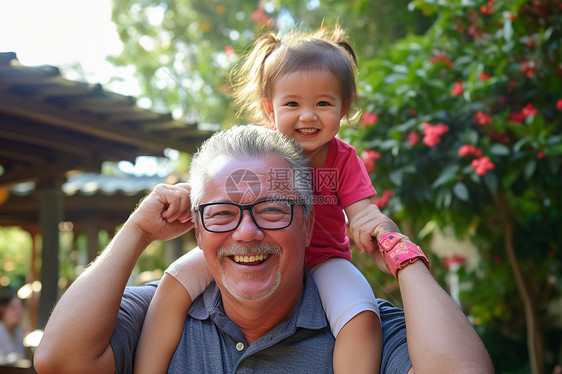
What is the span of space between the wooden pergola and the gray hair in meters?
1.57

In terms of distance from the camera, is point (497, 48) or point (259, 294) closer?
point (259, 294)

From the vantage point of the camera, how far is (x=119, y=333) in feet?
5.49

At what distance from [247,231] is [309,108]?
0.53 metres

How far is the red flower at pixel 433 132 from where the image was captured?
3.46 m

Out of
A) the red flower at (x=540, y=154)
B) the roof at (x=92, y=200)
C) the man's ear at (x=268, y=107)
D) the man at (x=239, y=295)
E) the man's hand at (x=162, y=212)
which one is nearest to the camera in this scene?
the man at (x=239, y=295)

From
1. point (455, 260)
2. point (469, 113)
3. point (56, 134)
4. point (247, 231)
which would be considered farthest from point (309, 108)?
point (455, 260)

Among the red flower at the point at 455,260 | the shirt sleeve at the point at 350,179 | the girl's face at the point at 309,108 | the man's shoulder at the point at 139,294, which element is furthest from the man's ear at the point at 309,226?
the red flower at the point at 455,260

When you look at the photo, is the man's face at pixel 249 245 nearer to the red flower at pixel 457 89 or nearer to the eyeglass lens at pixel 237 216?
the eyeglass lens at pixel 237 216

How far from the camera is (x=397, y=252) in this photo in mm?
1616

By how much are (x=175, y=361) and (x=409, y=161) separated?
93.4 inches

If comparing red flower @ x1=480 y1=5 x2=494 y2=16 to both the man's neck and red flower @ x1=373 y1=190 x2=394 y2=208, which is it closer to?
red flower @ x1=373 y1=190 x2=394 y2=208

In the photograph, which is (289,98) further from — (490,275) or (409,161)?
(490,275)

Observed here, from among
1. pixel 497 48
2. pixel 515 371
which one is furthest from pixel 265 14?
pixel 515 371

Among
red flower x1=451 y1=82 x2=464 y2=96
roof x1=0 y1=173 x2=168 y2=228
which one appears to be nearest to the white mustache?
red flower x1=451 y1=82 x2=464 y2=96
